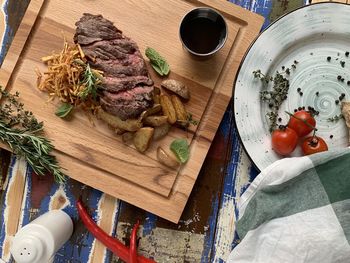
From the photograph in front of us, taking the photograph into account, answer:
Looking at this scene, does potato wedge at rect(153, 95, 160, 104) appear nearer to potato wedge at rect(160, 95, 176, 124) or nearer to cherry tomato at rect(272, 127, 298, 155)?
potato wedge at rect(160, 95, 176, 124)

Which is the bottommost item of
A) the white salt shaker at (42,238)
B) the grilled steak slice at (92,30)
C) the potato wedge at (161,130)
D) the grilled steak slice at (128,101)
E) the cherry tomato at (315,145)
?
the white salt shaker at (42,238)

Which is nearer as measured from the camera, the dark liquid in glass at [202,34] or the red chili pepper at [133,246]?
the dark liquid in glass at [202,34]

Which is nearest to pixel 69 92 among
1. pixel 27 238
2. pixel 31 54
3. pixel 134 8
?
pixel 31 54

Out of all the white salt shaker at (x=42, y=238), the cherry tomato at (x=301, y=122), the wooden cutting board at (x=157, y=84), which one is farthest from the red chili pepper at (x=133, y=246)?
the cherry tomato at (x=301, y=122)

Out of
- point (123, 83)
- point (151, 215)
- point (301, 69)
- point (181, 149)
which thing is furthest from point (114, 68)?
point (301, 69)

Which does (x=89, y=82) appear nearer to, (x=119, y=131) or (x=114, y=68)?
(x=114, y=68)

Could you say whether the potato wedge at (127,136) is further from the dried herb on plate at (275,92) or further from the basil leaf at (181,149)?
the dried herb on plate at (275,92)

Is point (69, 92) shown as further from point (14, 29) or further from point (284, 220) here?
point (284, 220)
